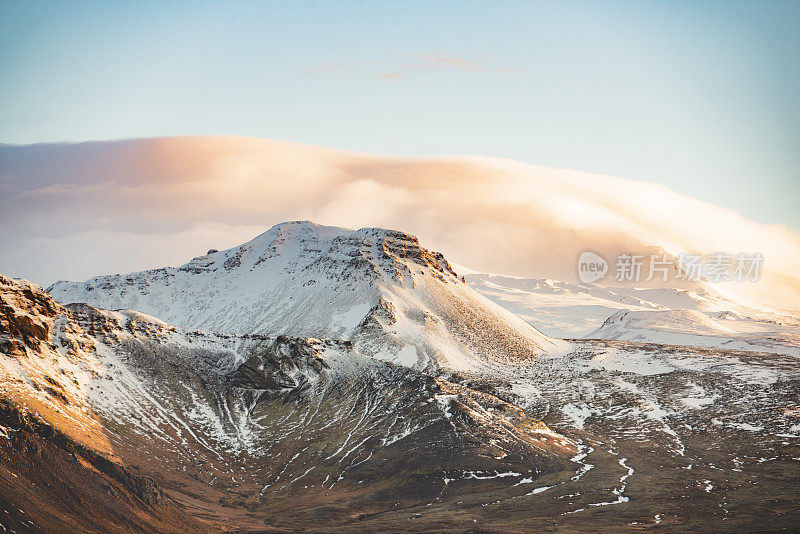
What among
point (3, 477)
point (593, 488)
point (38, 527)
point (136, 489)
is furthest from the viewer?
point (593, 488)

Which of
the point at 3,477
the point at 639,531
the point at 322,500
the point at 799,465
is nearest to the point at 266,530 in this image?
the point at 322,500

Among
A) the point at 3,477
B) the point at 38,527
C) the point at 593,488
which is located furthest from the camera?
the point at 593,488

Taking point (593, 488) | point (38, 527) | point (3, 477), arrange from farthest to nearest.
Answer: point (593, 488), point (3, 477), point (38, 527)

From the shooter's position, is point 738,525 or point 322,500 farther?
point 322,500

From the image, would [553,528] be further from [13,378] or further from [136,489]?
[13,378]

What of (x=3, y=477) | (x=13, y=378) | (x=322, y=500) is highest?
(x=13, y=378)

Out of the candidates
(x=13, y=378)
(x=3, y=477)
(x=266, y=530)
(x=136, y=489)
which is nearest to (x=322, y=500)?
(x=266, y=530)

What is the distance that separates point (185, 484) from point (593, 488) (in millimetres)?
106876

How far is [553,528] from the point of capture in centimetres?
15362

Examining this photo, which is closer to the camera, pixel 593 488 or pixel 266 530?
pixel 266 530

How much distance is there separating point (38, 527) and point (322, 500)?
233 feet

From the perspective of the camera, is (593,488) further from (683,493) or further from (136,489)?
(136,489)

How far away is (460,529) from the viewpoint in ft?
506

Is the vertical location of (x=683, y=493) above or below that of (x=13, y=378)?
below
